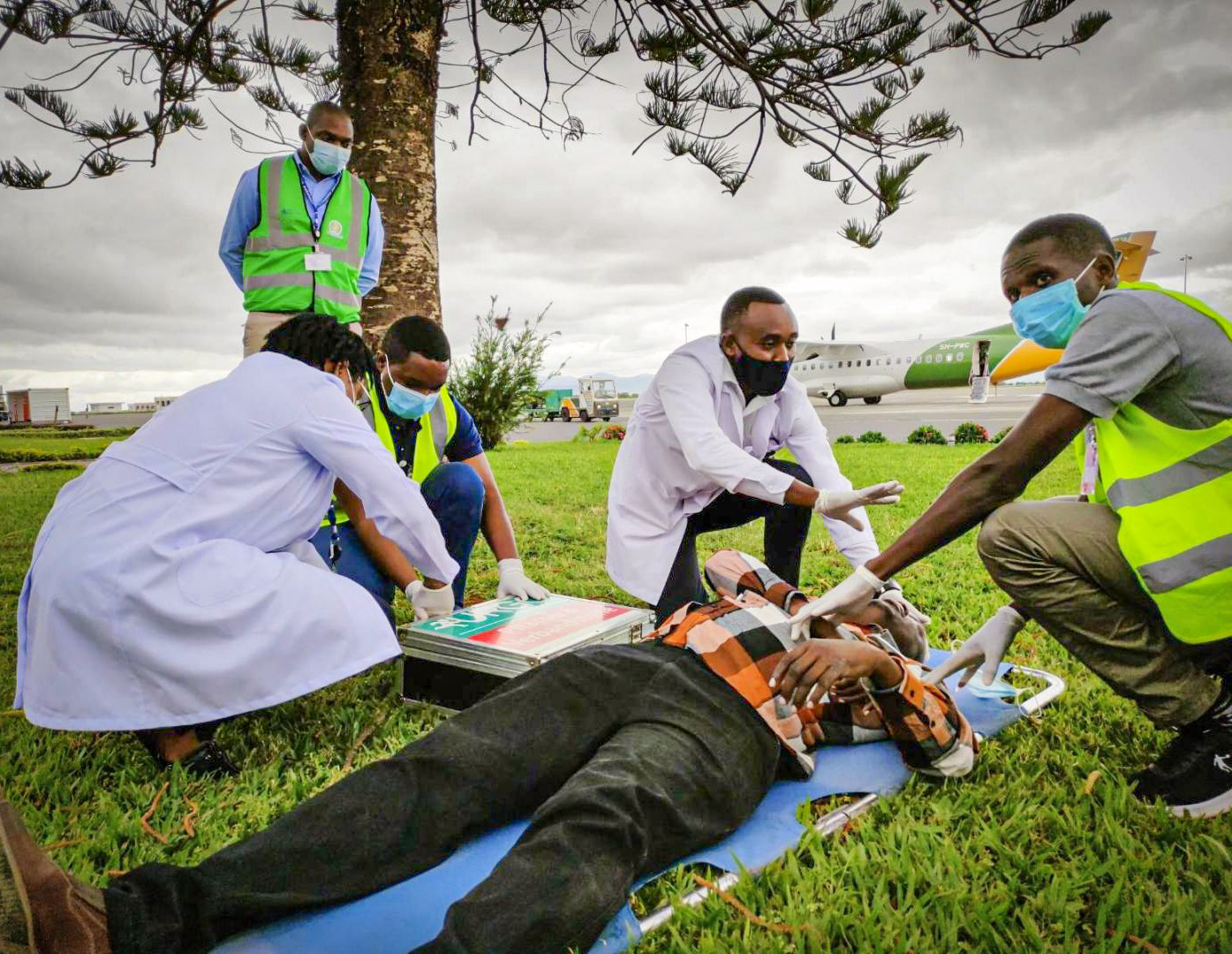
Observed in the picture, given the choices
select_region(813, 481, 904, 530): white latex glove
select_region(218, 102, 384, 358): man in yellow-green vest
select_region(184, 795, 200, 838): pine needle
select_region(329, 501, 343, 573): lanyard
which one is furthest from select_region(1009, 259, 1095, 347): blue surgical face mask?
select_region(218, 102, 384, 358): man in yellow-green vest

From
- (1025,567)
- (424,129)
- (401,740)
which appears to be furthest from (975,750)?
(424,129)

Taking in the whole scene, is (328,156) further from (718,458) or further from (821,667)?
(821,667)

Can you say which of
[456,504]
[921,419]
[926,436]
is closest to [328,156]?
[456,504]

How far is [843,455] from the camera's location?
12156mm

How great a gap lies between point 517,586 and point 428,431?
0.93m

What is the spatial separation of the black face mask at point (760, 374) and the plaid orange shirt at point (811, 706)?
1.38 metres

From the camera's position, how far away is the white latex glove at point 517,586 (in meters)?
3.30

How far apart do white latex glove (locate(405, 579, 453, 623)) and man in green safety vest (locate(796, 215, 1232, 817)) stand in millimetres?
1716

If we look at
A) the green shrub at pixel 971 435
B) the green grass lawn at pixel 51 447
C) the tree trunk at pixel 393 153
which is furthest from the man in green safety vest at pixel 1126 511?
the green shrub at pixel 971 435

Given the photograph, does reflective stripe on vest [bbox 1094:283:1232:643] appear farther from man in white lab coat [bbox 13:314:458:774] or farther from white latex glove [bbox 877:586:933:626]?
man in white lab coat [bbox 13:314:458:774]

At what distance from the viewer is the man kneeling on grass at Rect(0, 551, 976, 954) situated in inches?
52.7

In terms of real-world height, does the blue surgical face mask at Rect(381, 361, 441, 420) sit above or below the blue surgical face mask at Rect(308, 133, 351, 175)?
below

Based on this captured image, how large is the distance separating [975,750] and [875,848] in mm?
608

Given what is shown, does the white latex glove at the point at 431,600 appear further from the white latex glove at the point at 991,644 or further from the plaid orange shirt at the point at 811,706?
the white latex glove at the point at 991,644
